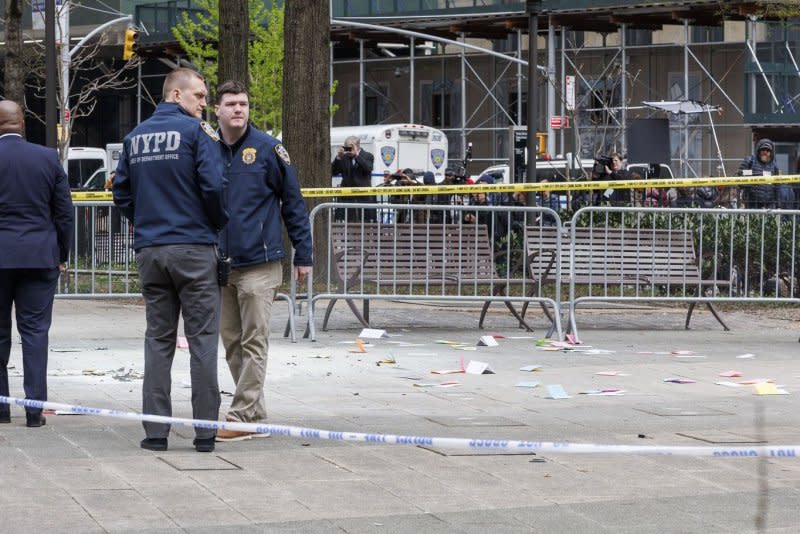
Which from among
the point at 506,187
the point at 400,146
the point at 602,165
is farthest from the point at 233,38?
the point at 400,146

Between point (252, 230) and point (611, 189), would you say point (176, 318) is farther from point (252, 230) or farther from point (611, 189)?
point (611, 189)

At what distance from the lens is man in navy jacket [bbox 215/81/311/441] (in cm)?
800

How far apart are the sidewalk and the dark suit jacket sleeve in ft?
Result: 3.23

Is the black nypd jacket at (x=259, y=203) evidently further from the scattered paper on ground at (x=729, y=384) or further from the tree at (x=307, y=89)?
the tree at (x=307, y=89)

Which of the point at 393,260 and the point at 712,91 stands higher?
the point at 712,91

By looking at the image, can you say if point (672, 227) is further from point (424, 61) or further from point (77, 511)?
point (424, 61)

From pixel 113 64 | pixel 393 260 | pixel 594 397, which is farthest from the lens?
pixel 113 64

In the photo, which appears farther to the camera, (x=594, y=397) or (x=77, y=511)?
(x=594, y=397)

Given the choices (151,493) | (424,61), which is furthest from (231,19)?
(424,61)

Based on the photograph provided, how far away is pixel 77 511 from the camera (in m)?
5.92

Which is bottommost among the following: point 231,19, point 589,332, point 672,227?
point 589,332

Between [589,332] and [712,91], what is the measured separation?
96.7ft

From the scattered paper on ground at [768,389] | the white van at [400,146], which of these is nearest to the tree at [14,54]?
the scattered paper on ground at [768,389]

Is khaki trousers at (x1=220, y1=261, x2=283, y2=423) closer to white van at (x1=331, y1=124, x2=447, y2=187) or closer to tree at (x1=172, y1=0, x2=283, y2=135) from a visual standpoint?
white van at (x1=331, y1=124, x2=447, y2=187)
